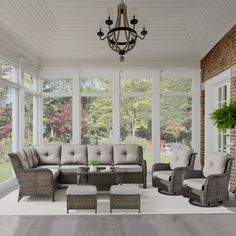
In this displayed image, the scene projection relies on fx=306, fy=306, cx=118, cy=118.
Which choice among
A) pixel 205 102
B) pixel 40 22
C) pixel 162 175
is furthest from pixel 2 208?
pixel 205 102

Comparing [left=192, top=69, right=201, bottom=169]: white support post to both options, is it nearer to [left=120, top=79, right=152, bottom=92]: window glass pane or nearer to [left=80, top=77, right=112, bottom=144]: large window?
[left=120, top=79, right=152, bottom=92]: window glass pane

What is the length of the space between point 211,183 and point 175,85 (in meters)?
4.05

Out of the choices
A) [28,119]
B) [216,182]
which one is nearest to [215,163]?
[216,182]

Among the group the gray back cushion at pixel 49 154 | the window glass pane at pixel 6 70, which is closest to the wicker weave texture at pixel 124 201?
the gray back cushion at pixel 49 154

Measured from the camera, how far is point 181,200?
5.46 meters

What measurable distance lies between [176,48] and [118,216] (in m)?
7.13

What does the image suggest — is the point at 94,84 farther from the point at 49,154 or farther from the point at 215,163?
the point at 215,163

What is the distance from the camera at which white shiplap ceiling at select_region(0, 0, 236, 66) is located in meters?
5.62

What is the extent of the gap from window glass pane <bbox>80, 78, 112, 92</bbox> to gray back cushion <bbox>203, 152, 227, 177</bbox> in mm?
3829

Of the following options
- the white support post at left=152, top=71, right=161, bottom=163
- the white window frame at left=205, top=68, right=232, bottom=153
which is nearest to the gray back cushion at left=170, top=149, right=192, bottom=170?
the white window frame at left=205, top=68, right=232, bottom=153

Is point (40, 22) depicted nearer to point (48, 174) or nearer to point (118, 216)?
point (48, 174)

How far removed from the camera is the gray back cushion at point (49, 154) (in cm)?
687

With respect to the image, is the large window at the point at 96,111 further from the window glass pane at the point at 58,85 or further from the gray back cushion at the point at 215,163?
the gray back cushion at the point at 215,163

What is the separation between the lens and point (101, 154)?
7.04 m
